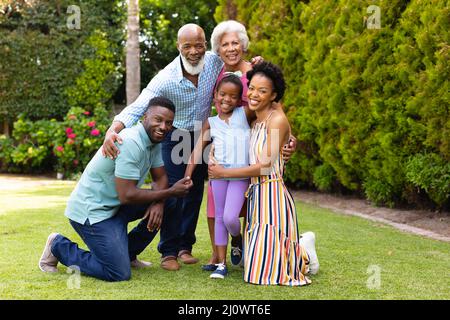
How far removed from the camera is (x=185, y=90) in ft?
16.1

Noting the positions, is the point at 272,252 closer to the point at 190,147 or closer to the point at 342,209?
the point at 190,147

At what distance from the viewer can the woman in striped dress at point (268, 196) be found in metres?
4.34

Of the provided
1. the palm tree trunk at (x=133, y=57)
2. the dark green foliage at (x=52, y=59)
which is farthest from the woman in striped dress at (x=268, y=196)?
the dark green foliage at (x=52, y=59)

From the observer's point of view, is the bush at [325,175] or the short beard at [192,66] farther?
the bush at [325,175]

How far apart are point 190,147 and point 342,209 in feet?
13.7

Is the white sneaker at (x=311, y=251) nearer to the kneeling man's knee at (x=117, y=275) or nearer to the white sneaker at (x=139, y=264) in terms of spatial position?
the white sneaker at (x=139, y=264)

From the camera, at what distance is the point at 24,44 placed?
45.8ft

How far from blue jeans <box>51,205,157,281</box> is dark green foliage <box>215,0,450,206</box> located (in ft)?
12.5

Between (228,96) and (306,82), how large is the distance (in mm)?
5167

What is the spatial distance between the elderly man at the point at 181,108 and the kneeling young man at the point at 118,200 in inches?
9.5

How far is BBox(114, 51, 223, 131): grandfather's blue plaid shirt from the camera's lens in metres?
4.88

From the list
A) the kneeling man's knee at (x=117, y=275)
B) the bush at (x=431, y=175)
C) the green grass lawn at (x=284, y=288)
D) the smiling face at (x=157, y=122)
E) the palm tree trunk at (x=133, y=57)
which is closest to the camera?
the green grass lawn at (x=284, y=288)

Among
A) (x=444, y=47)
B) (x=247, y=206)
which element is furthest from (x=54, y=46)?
(x=247, y=206)

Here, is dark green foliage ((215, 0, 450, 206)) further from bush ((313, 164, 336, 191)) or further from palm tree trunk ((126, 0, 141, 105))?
palm tree trunk ((126, 0, 141, 105))
